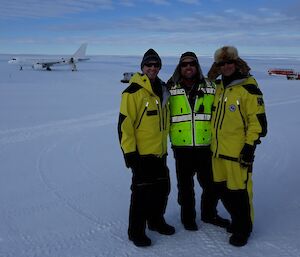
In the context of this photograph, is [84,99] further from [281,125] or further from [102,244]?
[102,244]

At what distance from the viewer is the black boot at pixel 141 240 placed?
335 centimetres

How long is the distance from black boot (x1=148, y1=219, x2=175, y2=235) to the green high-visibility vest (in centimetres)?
78

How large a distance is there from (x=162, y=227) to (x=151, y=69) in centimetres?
145

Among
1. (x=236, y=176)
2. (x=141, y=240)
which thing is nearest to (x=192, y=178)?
(x=236, y=176)

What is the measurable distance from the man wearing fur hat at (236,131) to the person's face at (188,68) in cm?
19

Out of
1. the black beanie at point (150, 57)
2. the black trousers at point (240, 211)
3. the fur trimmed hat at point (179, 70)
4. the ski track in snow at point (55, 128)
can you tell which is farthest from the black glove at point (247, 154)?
the ski track in snow at point (55, 128)

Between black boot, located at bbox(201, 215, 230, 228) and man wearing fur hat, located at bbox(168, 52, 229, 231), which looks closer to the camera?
man wearing fur hat, located at bbox(168, 52, 229, 231)

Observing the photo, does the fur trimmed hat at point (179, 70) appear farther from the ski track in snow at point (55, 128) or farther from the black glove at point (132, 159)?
the ski track in snow at point (55, 128)

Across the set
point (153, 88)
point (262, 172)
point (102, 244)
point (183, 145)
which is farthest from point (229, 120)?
point (262, 172)

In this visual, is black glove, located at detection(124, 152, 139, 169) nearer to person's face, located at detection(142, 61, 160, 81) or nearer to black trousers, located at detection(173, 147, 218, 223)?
black trousers, located at detection(173, 147, 218, 223)

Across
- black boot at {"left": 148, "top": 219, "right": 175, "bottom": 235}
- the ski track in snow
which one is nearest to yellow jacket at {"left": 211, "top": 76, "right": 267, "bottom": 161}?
black boot at {"left": 148, "top": 219, "right": 175, "bottom": 235}

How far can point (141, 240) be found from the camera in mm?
3363

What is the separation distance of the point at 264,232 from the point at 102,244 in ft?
4.85

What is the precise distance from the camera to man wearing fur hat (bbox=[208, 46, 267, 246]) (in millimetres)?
3146
